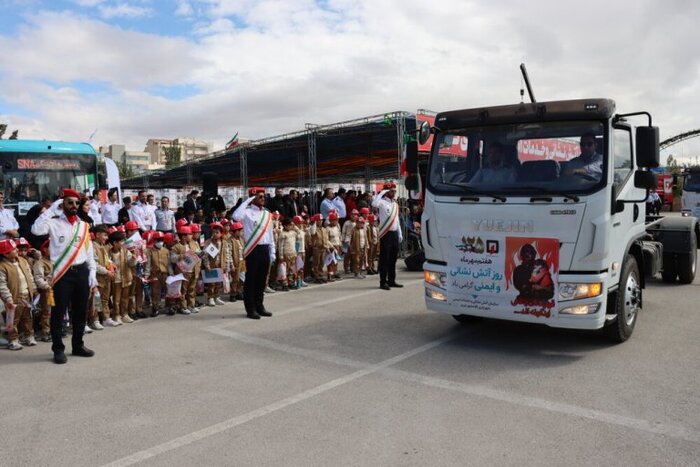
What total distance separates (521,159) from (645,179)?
1.37 meters

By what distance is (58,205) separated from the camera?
645 centimetres

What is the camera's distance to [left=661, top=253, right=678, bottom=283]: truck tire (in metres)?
10.0

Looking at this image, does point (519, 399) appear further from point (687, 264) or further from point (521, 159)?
point (687, 264)

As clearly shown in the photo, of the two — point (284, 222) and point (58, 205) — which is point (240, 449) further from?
point (284, 222)

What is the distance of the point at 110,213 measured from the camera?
1351 centimetres

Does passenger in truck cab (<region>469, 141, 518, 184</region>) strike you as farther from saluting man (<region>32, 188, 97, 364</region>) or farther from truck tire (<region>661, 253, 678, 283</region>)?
truck tire (<region>661, 253, 678, 283</region>)

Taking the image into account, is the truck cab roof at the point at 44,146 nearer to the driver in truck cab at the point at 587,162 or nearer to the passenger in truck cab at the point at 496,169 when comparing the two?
the passenger in truck cab at the point at 496,169

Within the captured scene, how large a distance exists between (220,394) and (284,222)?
6299mm

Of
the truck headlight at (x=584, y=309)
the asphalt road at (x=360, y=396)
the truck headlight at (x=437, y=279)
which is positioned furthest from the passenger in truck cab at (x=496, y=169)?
the asphalt road at (x=360, y=396)

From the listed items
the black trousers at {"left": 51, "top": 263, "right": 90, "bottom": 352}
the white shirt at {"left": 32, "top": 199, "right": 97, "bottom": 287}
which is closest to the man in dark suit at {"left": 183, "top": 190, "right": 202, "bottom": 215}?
the white shirt at {"left": 32, "top": 199, "right": 97, "bottom": 287}

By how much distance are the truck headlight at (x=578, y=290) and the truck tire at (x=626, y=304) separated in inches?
26.5

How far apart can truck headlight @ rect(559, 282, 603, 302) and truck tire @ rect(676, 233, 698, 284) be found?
18.1ft

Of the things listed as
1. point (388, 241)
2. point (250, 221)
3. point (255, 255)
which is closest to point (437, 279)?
point (255, 255)

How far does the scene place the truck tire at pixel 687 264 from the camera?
9.86 meters
